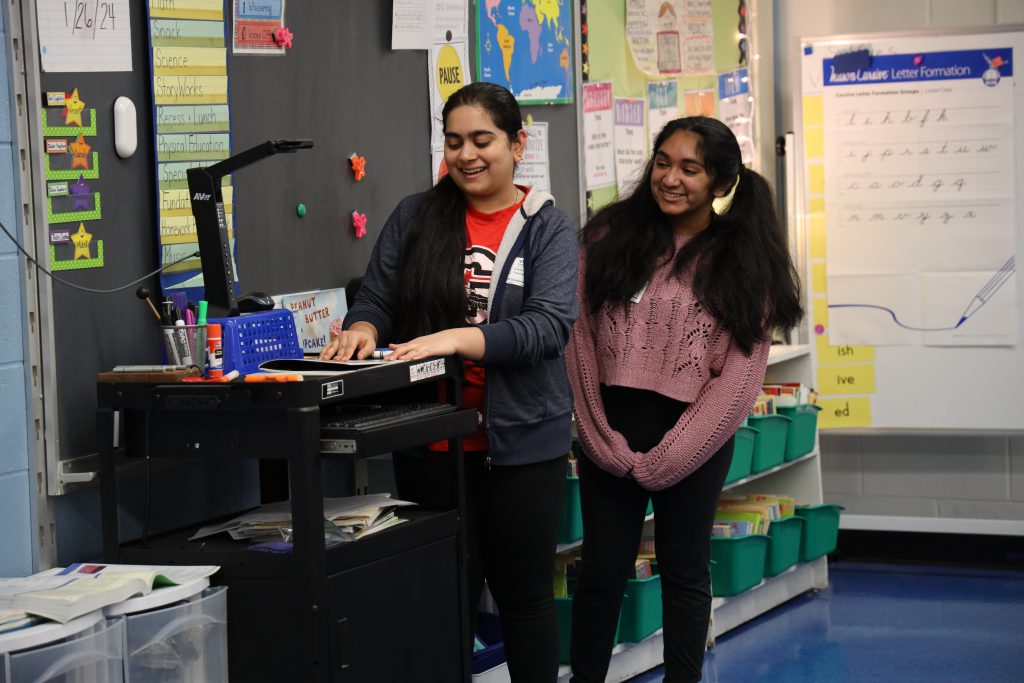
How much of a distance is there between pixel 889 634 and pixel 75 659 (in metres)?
2.72

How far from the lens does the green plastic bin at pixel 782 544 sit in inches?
159

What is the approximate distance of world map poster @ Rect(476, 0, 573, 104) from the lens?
11.0 ft

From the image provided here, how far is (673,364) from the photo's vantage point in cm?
274

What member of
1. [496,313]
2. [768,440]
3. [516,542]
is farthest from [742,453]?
[496,313]

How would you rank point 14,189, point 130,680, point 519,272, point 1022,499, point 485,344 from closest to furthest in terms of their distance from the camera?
point 130,680
point 14,189
point 485,344
point 519,272
point 1022,499

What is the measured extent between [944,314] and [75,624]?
3392 millimetres

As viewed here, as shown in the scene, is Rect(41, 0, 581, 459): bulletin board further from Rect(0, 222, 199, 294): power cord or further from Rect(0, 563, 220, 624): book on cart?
Rect(0, 563, 220, 624): book on cart

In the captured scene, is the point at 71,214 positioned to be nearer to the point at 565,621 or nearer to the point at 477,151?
the point at 477,151

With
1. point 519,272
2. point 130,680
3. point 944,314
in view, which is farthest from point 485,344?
point 944,314

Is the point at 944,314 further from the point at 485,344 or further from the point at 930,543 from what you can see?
the point at 485,344

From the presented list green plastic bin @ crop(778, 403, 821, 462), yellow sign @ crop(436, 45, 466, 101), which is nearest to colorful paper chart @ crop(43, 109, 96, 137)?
yellow sign @ crop(436, 45, 466, 101)

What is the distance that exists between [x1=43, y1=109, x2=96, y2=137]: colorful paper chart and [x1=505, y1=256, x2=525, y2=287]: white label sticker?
74cm

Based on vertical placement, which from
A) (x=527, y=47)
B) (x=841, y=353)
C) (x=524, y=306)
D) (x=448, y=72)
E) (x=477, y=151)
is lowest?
(x=841, y=353)

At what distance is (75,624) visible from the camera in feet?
5.87
